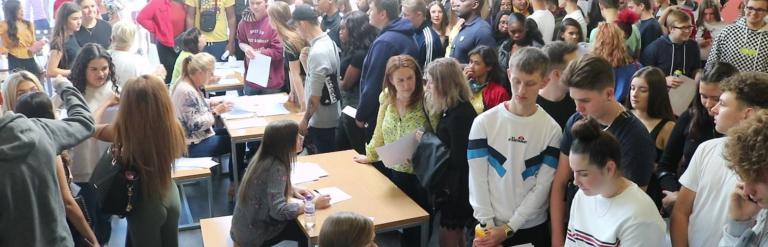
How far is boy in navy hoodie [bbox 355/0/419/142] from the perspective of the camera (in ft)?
14.4

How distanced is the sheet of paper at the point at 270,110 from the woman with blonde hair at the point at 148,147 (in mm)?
2072

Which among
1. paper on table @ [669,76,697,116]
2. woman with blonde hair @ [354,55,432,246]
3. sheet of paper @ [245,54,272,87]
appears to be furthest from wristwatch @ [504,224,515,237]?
sheet of paper @ [245,54,272,87]

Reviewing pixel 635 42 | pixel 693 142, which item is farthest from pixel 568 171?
pixel 635 42

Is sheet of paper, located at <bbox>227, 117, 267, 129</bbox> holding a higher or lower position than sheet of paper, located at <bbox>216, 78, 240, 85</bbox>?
lower

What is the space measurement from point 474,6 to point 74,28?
332 centimetres

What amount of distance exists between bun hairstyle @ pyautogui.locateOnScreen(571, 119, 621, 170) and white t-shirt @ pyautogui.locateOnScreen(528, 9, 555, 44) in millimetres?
3503

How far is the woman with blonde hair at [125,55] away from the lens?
488 centimetres

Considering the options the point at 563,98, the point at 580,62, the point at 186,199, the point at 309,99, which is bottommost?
the point at 186,199

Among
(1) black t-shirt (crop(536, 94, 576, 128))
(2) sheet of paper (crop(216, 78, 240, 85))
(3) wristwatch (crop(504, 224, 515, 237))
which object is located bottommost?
(2) sheet of paper (crop(216, 78, 240, 85))

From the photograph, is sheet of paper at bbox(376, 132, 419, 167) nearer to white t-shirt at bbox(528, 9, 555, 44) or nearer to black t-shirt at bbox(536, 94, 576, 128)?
black t-shirt at bbox(536, 94, 576, 128)

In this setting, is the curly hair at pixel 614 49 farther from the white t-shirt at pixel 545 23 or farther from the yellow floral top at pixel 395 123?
the yellow floral top at pixel 395 123

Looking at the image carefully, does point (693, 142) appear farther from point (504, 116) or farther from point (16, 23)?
point (16, 23)

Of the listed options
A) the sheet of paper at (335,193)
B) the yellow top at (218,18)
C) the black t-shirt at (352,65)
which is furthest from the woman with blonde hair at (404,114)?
the yellow top at (218,18)

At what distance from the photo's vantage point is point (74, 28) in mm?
5684
